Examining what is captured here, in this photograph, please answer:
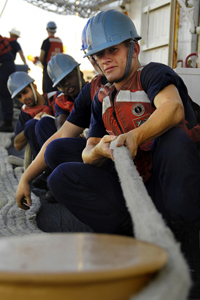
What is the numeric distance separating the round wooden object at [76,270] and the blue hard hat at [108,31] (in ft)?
3.79

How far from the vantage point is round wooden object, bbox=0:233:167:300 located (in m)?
0.48

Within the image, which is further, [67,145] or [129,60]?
[67,145]

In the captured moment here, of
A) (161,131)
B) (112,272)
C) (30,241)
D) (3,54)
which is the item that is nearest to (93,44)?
(161,131)

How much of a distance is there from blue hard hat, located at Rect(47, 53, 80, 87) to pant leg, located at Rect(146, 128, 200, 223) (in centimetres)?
163

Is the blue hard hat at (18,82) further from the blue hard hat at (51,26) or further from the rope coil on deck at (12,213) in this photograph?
the blue hard hat at (51,26)

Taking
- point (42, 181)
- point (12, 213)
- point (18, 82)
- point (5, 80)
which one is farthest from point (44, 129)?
point (5, 80)

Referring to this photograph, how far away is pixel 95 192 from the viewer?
1.59 meters

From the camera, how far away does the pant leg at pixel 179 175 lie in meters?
1.27

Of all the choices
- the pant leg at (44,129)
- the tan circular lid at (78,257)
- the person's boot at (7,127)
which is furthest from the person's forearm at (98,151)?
the person's boot at (7,127)

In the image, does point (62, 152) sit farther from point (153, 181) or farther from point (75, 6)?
point (75, 6)

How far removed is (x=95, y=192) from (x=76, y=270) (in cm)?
111

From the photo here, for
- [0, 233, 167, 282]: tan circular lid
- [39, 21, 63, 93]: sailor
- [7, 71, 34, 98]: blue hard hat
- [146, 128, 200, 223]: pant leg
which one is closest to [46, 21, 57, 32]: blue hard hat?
[39, 21, 63, 93]: sailor

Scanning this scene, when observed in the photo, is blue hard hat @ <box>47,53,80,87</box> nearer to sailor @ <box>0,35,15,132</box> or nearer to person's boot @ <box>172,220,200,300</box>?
person's boot @ <box>172,220,200,300</box>

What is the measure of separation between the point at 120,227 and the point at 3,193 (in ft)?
4.29
